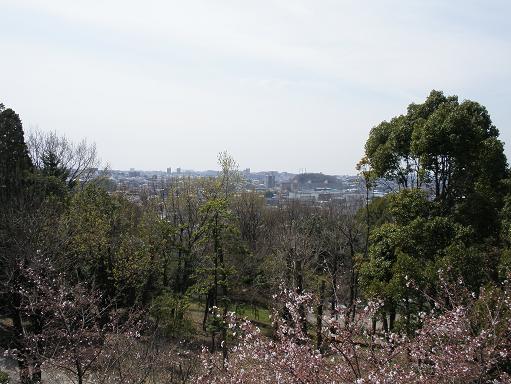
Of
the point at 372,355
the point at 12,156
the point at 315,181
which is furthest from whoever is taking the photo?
the point at 315,181

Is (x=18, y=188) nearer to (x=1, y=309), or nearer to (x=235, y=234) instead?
(x=1, y=309)

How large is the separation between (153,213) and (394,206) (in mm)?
11628

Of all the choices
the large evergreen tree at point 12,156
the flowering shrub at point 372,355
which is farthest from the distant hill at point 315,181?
the flowering shrub at point 372,355

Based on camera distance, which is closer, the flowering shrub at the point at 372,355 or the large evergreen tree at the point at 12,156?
the flowering shrub at the point at 372,355

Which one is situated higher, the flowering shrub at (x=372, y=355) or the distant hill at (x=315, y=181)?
the distant hill at (x=315, y=181)

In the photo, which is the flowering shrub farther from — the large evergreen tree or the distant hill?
the distant hill

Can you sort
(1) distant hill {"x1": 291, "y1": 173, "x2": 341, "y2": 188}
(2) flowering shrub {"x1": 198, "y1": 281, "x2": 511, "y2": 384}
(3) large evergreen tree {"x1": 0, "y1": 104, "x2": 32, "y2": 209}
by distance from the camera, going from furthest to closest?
(1) distant hill {"x1": 291, "y1": 173, "x2": 341, "y2": 188} < (3) large evergreen tree {"x1": 0, "y1": 104, "x2": 32, "y2": 209} < (2) flowering shrub {"x1": 198, "y1": 281, "x2": 511, "y2": 384}

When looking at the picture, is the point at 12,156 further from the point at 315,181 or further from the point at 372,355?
the point at 315,181

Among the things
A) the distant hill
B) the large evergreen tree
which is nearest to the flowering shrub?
the large evergreen tree

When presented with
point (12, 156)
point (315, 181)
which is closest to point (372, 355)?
point (12, 156)

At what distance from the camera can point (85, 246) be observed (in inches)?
730

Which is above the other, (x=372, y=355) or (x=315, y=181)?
(x=315, y=181)

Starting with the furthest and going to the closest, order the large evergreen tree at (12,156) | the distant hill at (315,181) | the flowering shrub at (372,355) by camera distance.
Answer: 1. the distant hill at (315,181)
2. the large evergreen tree at (12,156)
3. the flowering shrub at (372,355)

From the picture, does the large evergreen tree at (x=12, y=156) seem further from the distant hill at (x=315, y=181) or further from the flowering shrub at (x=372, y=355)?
the distant hill at (x=315, y=181)
